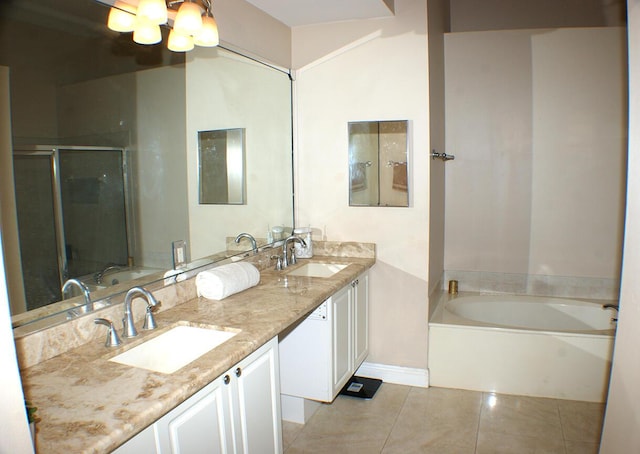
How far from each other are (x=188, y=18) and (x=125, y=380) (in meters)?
1.28

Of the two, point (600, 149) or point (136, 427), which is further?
point (600, 149)

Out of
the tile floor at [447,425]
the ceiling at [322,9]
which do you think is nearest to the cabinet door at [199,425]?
the tile floor at [447,425]

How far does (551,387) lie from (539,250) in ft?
3.77

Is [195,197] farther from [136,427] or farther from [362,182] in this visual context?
[136,427]

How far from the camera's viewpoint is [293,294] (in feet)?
7.91

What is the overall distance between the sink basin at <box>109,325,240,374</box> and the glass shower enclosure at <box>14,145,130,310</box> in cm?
35

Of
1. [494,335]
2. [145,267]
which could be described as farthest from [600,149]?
[145,267]

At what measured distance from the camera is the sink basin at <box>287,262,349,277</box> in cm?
314

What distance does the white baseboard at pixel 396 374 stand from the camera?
3324 millimetres

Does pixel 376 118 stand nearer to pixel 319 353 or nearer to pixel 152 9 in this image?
pixel 319 353

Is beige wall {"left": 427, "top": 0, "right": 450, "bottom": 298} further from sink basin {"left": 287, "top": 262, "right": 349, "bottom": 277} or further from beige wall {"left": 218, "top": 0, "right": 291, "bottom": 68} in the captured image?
beige wall {"left": 218, "top": 0, "right": 291, "bottom": 68}

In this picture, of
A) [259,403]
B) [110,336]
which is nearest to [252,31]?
[110,336]

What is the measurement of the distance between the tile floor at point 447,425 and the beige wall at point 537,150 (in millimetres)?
1235

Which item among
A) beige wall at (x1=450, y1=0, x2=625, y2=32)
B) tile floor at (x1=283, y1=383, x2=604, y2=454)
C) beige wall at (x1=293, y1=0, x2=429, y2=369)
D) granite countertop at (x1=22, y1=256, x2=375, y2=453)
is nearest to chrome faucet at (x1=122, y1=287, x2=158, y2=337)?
granite countertop at (x1=22, y1=256, x2=375, y2=453)
